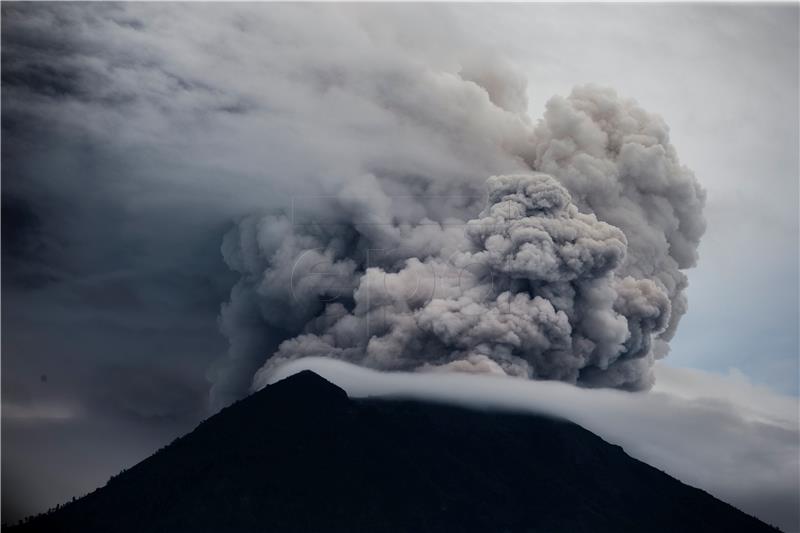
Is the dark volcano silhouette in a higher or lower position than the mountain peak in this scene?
lower

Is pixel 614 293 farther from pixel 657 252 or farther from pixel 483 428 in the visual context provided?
pixel 483 428

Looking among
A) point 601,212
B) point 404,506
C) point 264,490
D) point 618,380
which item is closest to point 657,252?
point 601,212

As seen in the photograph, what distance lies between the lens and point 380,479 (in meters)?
23.4

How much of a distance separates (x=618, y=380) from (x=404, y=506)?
18.7ft

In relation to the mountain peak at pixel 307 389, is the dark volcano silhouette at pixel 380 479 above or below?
below

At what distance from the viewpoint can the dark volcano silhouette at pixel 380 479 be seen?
22172 mm

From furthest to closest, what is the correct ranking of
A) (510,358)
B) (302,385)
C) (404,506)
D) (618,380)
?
(302,385) < (404,506) < (618,380) < (510,358)

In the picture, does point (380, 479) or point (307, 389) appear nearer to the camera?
point (380, 479)

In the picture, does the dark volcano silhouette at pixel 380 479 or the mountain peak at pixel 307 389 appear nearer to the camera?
the dark volcano silhouette at pixel 380 479

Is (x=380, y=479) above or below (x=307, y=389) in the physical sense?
below

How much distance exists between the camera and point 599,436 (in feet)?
81.9

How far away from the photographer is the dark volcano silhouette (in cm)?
2217

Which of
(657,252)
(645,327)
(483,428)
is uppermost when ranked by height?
(657,252)

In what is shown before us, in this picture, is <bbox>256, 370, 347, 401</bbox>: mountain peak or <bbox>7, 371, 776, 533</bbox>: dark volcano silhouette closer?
<bbox>7, 371, 776, 533</bbox>: dark volcano silhouette
